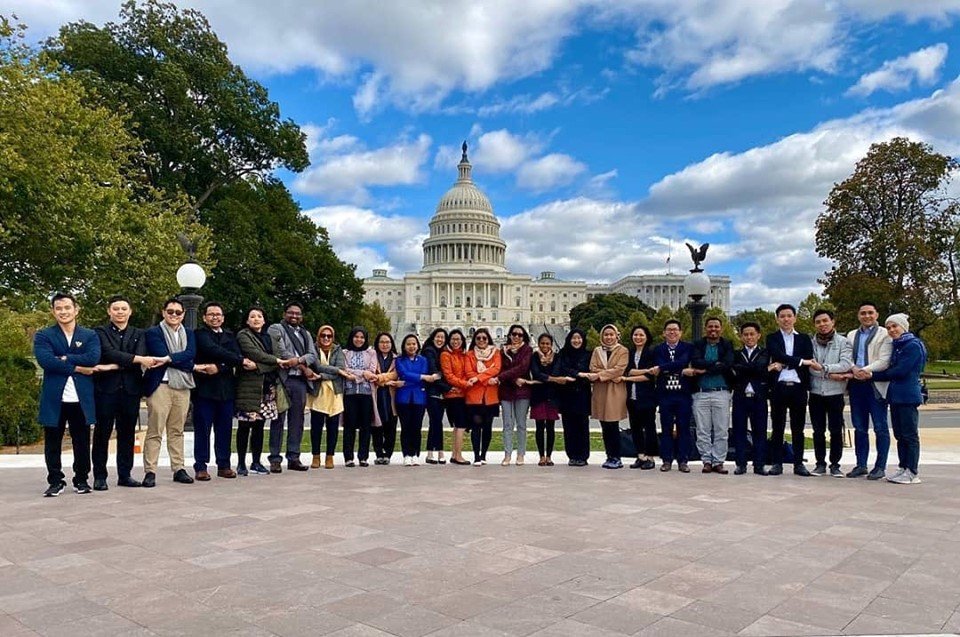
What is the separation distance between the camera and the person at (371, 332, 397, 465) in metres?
10.8

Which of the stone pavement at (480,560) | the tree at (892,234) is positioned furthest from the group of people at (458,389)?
the tree at (892,234)

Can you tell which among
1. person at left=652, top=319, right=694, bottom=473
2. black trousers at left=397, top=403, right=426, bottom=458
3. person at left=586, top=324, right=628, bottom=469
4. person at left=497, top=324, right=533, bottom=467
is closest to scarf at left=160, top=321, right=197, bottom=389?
black trousers at left=397, top=403, right=426, bottom=458

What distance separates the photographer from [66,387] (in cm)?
824

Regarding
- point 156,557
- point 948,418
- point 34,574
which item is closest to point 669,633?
point 156,557

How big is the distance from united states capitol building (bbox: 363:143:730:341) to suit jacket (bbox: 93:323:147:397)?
118 metres

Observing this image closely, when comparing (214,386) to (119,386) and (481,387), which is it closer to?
(119,386)

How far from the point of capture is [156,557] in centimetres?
543

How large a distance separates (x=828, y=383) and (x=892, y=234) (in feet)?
97.6

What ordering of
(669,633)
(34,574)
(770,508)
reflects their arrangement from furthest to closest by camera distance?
1. (770,508)
2. (34,574)
3. (669,633)

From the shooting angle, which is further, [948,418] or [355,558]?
[948,418]

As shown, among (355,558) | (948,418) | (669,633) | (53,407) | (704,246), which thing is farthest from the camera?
(948,418)

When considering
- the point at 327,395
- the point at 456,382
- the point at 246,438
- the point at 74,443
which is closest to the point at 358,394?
the point at 327,395

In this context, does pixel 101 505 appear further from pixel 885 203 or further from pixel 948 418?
pixel 885 203

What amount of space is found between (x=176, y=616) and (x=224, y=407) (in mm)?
5627
